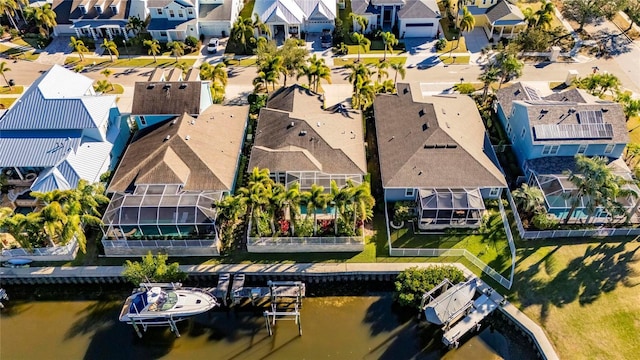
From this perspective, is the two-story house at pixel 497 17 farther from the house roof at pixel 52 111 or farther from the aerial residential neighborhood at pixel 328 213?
the house roof at pixel 52 111

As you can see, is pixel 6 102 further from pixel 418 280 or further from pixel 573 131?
pixel 573 131

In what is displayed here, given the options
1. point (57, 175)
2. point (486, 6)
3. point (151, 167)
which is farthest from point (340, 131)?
point (486, 6)

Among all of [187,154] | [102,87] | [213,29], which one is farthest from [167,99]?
[213,29]

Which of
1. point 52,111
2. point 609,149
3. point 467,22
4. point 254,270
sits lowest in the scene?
point 254,270

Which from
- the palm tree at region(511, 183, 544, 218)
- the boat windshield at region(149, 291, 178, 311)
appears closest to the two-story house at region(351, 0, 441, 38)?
the palm tree at region(511, 183, 544, 218)

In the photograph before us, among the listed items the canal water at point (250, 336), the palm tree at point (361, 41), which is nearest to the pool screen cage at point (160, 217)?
the canal water at point (250, 336)

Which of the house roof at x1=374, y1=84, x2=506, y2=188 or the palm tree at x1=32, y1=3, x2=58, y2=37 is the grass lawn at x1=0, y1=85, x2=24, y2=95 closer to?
the palm tree at x1=32, y1=3, x2=58, y2=37
